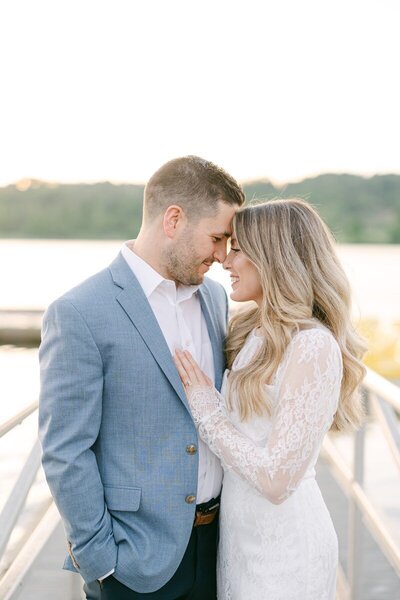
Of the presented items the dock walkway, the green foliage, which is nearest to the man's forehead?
the dock walkway

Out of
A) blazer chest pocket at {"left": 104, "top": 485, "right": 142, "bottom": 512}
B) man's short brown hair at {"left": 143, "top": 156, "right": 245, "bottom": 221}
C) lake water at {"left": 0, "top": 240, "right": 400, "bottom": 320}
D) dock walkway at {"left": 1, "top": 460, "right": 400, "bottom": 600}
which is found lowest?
lake water at {"left": 0, "top": 240, "right": 400, "bottom": 320}

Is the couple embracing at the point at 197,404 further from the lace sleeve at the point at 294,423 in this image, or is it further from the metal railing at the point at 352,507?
the metal railing at the point at 352,507

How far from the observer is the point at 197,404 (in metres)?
2.13

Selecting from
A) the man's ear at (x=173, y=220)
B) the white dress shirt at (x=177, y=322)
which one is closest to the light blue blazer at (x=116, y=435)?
the white dress shirt at (x=177, y=322)

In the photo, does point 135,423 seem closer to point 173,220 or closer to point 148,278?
point 148,278

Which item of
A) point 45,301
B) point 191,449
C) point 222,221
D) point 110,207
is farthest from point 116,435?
point 110,207

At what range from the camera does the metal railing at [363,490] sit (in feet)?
8.04

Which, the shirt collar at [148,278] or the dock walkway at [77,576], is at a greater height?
the shirt collar at [148,278]

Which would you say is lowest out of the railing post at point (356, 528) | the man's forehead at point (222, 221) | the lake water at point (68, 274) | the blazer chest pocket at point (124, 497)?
the lake water at point (68, 274)

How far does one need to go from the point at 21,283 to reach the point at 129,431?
22058 mm

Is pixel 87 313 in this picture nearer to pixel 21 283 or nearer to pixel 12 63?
pixel 21 283

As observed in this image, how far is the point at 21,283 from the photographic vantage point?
23547mm

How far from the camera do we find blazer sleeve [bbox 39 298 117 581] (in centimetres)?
200

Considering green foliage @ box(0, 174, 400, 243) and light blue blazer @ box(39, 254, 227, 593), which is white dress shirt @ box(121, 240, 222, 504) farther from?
green foliage @ box(0, 174, 400, 243)
